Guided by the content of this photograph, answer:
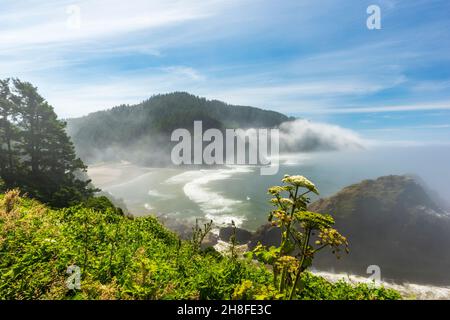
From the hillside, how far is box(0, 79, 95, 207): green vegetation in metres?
31.4

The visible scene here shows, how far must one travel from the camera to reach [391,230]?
5338 cm

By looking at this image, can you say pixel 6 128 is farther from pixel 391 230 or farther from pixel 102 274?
pixel 391 230

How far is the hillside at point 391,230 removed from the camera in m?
45.8

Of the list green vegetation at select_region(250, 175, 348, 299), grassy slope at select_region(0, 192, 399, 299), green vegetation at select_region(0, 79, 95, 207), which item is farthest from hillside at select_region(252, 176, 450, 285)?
green vegetation at select_region(250, 175, 348, 299)

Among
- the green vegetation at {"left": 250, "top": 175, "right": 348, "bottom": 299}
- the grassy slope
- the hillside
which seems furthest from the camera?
the hillside

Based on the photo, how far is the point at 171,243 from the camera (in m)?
16.5

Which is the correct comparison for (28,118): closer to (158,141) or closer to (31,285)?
(31,285)

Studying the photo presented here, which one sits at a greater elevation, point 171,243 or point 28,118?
point 28,118

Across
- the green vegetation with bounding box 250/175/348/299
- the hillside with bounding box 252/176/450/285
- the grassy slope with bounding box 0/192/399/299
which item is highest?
the green vegetation with bounding box 250/175/348/299

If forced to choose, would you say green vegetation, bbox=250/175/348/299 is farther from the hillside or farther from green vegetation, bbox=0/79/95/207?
the hillside

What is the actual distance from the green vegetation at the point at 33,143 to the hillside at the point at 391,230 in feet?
103

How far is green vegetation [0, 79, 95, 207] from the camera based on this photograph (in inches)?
1352

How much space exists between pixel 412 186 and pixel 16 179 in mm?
63113

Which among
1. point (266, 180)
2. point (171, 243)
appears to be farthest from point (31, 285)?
point (266, 180)
